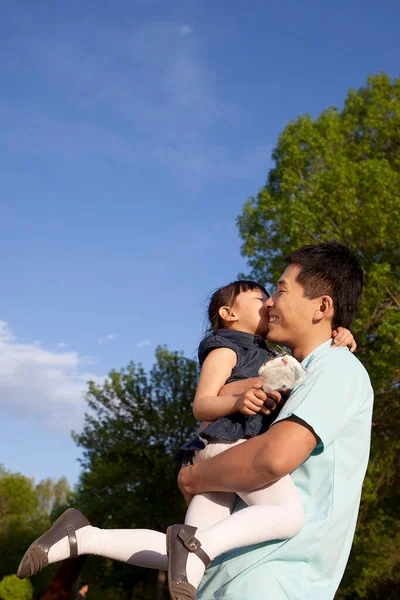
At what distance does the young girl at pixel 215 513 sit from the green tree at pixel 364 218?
1292cm

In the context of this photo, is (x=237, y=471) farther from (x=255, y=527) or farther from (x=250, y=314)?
(x=250, y=314)

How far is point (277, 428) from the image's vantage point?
2.55 metres

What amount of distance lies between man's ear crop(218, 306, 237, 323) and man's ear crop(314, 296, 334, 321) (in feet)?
2.68

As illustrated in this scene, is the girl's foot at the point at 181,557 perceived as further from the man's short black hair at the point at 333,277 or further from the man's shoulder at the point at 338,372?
the man's short black hair at the point at 333,277

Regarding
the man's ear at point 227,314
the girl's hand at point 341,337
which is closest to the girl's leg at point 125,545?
the girl's hand at point 341,337

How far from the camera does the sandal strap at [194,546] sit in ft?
8.13

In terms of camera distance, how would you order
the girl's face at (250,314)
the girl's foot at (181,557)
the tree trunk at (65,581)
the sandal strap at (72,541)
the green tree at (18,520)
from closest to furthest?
the girl's foot at (181,557)
the sandal strap at (72,541)
the girl's face at (250,314)
the tree trunk at (65,581)
the green tree at (18,520)

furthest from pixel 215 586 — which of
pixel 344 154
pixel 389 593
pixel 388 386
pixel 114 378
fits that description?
pixel 389 593

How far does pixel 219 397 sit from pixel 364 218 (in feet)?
51.7

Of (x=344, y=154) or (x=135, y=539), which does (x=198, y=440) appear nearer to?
(x=135, y=539)

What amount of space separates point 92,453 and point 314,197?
1738 cm

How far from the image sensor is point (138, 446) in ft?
99.6

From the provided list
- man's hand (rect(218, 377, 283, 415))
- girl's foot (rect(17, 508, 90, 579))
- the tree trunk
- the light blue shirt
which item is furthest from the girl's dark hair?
the tree trunk

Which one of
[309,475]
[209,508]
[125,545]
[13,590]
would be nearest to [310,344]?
[309,475]
